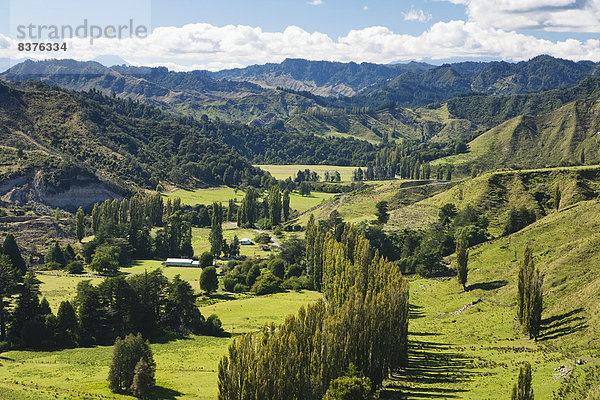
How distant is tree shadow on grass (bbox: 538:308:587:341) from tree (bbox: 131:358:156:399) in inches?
2309

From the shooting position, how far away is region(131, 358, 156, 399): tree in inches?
2633

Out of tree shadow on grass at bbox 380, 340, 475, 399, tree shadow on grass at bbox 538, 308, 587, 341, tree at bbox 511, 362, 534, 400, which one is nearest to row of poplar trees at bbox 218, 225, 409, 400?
tree shadow on grass at bbox 380, 340, 475, 399

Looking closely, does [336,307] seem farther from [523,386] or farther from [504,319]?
[504,319]

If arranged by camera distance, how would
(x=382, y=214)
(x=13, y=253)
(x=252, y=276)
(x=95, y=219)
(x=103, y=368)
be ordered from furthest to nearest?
(x=95, y=219) → (x=382, y=214) → (x=252, y=276) → (x=13, y=253) → (x=103, y=368)

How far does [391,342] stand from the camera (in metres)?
72.0

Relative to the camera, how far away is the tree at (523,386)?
4812 centimetres

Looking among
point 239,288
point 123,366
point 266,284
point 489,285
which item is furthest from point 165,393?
point 489,285

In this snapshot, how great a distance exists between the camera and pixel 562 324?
258 feet

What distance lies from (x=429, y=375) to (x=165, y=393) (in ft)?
120

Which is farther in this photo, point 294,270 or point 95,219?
point 95,219

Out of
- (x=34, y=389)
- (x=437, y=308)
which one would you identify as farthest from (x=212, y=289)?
(x=34, y=389)

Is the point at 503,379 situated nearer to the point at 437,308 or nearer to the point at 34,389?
the point at 437,308

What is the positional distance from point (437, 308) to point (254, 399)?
67436mm

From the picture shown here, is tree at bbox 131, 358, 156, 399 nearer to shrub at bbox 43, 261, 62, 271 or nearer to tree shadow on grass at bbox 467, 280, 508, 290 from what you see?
tree shadow on grass at bbox 467, 280, 508, 290
